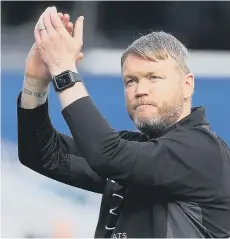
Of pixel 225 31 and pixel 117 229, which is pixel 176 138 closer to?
pixel 117 229

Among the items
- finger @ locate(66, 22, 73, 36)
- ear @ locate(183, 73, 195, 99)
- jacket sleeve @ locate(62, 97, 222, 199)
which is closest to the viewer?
jacket sleeve @ locate(62, 97, 222, 199)

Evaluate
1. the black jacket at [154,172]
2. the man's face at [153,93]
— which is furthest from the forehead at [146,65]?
the black jacket at [154,172]

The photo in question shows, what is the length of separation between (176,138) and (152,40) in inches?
11.4

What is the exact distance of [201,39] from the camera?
413cm

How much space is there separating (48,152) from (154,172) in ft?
1.38

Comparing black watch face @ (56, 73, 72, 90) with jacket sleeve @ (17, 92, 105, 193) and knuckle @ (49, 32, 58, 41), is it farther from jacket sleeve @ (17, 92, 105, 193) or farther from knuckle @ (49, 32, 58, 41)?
jacket sleeve @ (17, 92, 105, 193)

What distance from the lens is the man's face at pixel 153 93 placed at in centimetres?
158

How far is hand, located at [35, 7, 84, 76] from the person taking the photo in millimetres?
1462

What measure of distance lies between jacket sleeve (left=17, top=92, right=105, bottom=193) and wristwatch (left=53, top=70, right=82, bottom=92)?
0.27 m

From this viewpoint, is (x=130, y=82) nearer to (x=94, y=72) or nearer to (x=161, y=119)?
(x=161, y=119)

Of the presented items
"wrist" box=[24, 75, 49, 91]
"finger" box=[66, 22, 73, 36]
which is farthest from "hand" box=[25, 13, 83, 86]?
"finger" box=[66, 22, 73, 36]

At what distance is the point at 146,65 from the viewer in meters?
1.60

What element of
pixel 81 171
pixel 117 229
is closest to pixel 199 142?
pixel 117 229

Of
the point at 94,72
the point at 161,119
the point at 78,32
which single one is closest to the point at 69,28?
the point at 78,32
